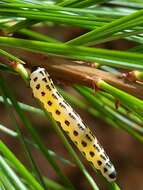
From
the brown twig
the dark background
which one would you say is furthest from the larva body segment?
the dark background

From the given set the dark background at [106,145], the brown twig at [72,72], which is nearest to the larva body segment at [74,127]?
the brown twig at [72,72]

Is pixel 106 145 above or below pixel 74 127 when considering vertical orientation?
below

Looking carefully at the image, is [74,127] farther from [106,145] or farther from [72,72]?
[106,145]

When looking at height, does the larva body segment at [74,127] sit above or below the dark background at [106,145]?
above

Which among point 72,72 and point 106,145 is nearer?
point 72,72

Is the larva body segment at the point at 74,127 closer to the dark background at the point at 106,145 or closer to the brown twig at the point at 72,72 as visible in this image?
the brown twig at the point at 72,72

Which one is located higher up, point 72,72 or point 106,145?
point 72,72

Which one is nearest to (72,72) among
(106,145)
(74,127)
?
(74,127)

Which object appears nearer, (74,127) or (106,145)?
(74,127)

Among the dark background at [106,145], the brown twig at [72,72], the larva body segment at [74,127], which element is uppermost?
the brown twig at [72,72]

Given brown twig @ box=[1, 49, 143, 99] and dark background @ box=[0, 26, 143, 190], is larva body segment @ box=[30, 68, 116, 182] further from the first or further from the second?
dark background @ box=[0, 26, 143, 190]
